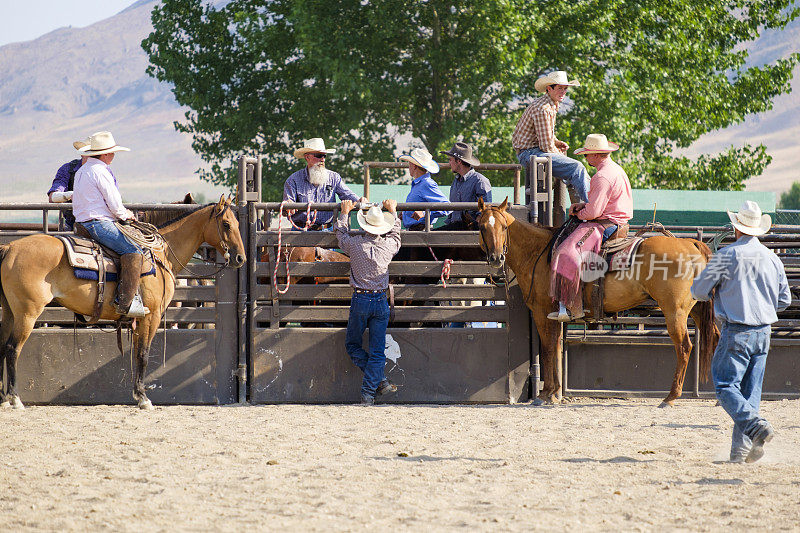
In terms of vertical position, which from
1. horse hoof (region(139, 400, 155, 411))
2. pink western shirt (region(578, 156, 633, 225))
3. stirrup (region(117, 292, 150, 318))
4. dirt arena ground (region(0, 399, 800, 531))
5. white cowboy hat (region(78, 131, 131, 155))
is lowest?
horse hoof (region(139, 400, 155, 411))

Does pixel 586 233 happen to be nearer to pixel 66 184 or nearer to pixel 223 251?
pixel 223 251

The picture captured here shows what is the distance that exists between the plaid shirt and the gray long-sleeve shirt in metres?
2.02

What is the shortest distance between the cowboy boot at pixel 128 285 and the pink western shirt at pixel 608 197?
4219 millimetres

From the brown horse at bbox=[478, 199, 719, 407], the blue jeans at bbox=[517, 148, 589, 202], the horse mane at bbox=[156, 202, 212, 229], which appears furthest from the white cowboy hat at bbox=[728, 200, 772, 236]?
the horse mane at bbox=[156, 202, 212, 229]

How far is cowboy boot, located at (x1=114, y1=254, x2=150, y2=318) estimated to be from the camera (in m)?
9.09

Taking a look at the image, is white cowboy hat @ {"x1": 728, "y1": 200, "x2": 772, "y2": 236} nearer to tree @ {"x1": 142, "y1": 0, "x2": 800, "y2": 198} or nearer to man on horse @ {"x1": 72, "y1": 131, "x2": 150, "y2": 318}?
man on horse @ {"x1": 72, "y1": 131, "x2": 150, "y2": 318}

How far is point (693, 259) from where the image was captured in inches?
372

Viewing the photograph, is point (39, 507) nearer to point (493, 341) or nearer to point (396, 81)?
point (493, 341)

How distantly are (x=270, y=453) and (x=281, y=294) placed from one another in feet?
9.64

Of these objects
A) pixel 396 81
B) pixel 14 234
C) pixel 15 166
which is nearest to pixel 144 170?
pixel 15 166

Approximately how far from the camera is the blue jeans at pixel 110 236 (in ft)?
30.0

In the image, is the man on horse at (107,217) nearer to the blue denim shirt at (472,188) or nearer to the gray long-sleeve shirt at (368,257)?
the gray long-sleeve shirt at (368,257)

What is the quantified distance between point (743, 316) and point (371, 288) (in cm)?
377

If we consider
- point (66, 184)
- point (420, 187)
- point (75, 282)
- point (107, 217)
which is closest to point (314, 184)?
point (420, 187)
